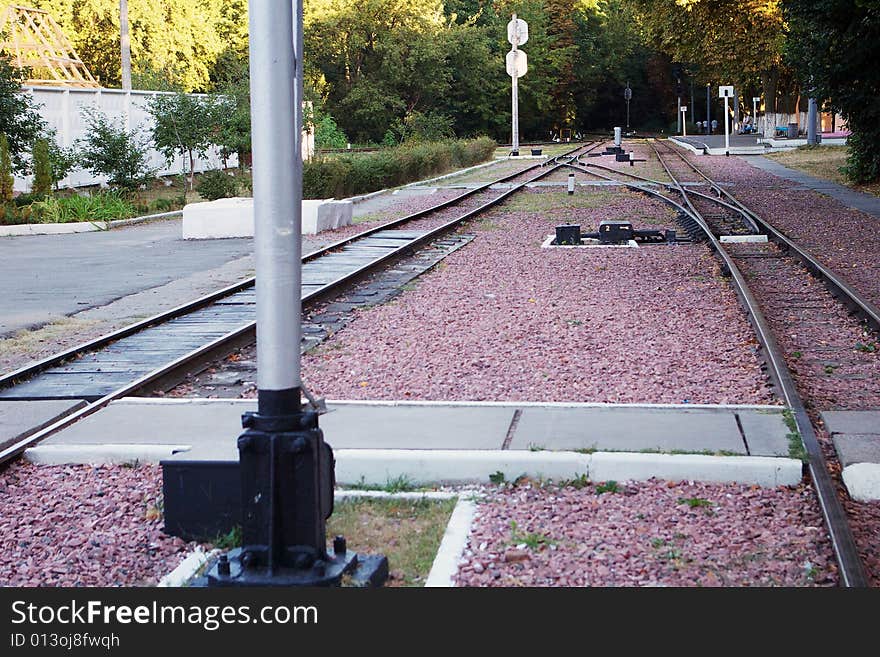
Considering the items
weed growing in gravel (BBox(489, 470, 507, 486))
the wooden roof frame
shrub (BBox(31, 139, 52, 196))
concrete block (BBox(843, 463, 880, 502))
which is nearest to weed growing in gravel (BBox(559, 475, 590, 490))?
weed growing in gravel (BBox(489, 470, 507, 486))

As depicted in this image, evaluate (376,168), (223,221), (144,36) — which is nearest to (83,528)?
(223,221)

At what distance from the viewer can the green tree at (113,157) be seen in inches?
1122

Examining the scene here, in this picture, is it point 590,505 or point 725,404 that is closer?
point 590,505

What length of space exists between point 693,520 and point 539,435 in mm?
1520

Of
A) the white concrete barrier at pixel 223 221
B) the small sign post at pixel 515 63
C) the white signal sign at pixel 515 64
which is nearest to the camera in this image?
the white concrete barrier at pixel 223 221

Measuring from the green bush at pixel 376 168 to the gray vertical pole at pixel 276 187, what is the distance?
2482 cm

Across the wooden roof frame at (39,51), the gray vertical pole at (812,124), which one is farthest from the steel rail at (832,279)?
the gray vertical pole at (812,124)

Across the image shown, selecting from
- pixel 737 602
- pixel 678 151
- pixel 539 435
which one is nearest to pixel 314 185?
pixel 539 435

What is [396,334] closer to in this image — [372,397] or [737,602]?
[372,397]

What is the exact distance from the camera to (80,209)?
25312 millimetres

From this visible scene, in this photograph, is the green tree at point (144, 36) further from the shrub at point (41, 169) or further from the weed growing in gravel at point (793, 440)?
the weed growing in gravel at point (793, 440)

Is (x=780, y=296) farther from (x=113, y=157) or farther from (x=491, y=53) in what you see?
(x=491, y=53)

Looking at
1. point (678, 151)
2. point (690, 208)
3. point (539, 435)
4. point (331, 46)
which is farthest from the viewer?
point (331, 46)

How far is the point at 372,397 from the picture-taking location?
335 inches
